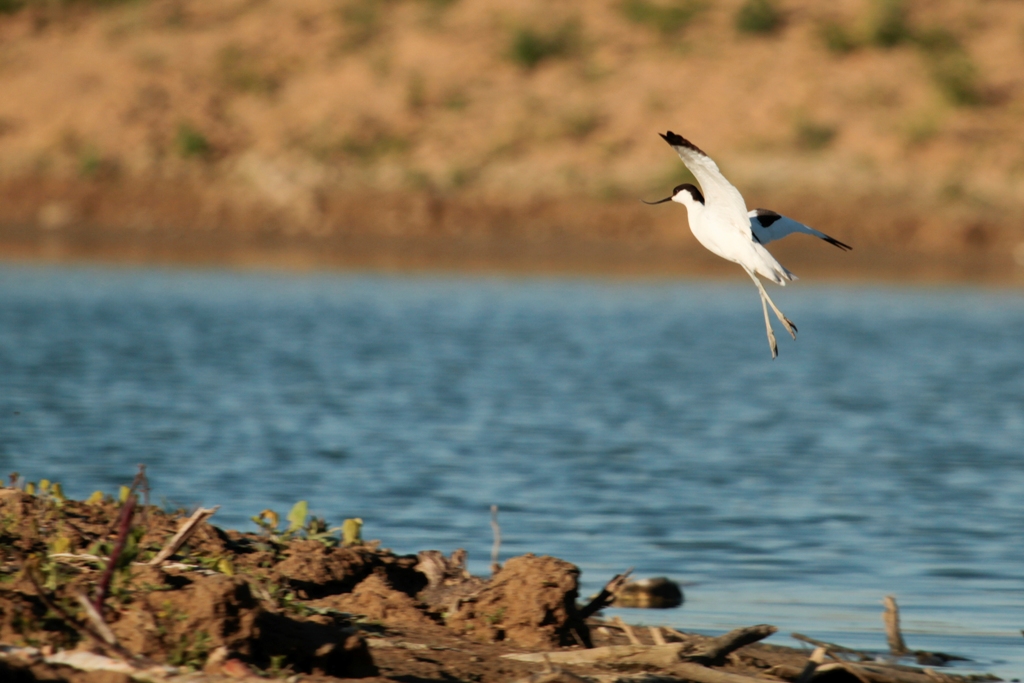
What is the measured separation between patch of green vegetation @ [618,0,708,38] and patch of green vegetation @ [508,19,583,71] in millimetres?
1843

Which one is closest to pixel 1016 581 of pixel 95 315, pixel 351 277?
pixel 95 315

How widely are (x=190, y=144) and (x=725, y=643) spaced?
28901 mm

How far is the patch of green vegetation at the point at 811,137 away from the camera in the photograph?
32.3 metres

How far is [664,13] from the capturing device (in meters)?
38.9

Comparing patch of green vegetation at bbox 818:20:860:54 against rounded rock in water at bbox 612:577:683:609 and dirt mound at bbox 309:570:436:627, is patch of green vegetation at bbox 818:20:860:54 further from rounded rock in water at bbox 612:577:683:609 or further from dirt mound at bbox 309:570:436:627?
dirt mound at bbox 309:570:436:627

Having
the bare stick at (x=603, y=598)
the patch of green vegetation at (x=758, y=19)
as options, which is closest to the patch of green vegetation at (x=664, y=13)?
the patch of green vegetation at (x=758, y=19)

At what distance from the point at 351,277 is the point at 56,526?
2166cm

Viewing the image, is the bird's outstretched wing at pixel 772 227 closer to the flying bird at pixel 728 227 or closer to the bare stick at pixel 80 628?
the flying bird at pixel 728 227

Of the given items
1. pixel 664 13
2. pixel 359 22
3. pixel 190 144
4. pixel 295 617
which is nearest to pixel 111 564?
pixel 295 617

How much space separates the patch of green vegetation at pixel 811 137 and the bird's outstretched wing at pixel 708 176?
1057 inches

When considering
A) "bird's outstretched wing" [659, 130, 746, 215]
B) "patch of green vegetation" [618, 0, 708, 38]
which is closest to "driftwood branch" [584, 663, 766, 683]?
"bird's outstretched wing" [659, 130, 746, 215]

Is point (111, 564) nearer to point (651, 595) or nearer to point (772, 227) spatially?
point (772, 227)

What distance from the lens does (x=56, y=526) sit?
573cm

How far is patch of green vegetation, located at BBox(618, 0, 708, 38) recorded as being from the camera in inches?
1526
